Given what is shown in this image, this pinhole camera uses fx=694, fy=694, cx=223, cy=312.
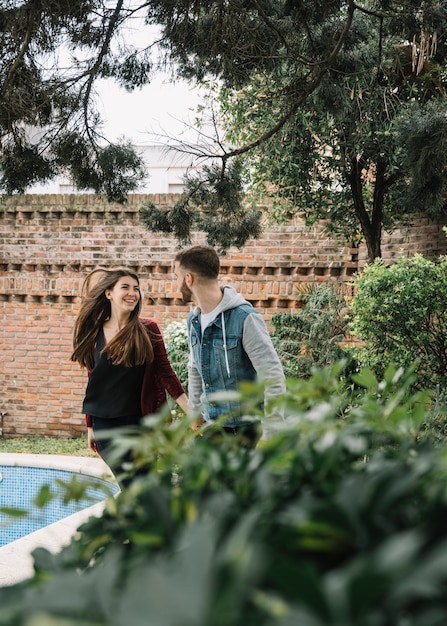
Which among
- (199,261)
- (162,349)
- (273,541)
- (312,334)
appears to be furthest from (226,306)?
(312,334)

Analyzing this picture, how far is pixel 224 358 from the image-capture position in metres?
3.19

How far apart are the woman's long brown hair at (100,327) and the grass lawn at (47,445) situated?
367cm

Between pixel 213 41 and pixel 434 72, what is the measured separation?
Answer: 2.98m

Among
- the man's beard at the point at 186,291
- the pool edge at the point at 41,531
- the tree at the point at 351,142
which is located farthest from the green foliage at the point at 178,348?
the man's beard at the point at 186,291

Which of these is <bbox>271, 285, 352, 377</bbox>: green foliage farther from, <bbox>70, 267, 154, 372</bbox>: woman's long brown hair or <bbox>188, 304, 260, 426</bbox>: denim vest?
<bbox>188, 304, 260, 426</bbox>: denim vest

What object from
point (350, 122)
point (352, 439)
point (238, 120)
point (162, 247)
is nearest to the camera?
point (352, 439)

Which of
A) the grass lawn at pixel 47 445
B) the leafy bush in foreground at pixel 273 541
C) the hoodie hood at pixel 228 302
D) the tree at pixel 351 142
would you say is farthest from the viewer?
the grass lawn at pixel 47 445

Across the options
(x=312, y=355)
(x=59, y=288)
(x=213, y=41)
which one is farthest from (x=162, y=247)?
(x=213, y=41)

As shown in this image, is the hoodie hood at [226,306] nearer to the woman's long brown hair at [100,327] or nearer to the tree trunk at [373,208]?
the woman's long brown hair at [100,327]

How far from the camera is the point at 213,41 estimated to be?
13.2ft

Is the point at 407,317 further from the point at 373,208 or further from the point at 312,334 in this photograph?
the point at 373,208

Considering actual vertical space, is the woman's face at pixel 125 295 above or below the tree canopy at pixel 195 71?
below

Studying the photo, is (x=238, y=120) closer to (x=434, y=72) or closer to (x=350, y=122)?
(x=350, y=122)

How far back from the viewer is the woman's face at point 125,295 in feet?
12.4
